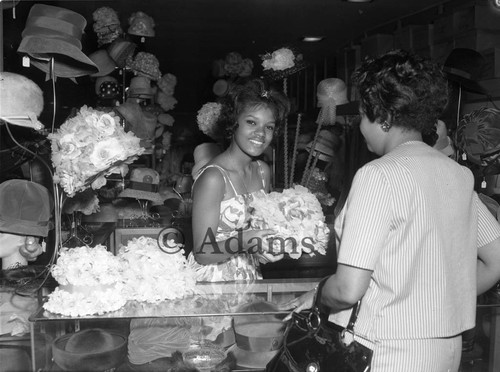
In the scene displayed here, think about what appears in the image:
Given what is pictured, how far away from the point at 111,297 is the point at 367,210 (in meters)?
1.07

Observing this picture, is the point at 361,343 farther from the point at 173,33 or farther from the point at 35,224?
the point at 173,33

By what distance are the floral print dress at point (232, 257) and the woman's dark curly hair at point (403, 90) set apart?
118cm

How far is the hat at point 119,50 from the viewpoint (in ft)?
19.3

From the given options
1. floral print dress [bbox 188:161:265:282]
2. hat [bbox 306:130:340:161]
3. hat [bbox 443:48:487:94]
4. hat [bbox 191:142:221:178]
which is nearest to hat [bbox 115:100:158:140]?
hat [bbox 191:142:221:178]

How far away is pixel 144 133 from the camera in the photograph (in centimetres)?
589

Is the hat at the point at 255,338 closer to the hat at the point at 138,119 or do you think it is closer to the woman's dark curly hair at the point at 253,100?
the woman's dark curly hair at the point at 253,100

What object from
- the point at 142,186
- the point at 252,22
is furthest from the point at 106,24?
the point at 142,186

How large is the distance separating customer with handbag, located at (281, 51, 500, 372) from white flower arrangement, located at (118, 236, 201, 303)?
725mm

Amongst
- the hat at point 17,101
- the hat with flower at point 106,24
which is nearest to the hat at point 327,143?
the hat with flower at point 106,24

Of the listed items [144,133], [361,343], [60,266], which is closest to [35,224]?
[60,266]

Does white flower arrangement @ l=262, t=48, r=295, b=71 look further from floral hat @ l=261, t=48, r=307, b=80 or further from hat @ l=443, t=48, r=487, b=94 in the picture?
hat @ l=443, t=48, r=487, b=94

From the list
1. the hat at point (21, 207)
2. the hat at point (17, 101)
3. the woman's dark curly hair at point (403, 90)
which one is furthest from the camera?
the hat at point (21, 207)

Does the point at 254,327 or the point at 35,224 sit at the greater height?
the point at 35,224

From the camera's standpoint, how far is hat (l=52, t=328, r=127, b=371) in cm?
195
